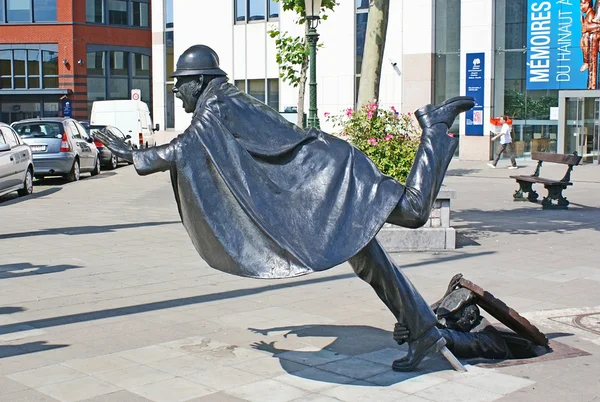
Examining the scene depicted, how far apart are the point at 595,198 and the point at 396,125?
795 cm

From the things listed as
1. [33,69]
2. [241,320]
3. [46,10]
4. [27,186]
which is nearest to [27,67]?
[33,69]

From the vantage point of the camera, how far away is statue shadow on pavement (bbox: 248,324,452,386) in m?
5.59

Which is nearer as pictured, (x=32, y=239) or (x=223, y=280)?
(x=223, y=280)

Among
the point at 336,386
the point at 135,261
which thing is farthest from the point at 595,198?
the point at 336,386

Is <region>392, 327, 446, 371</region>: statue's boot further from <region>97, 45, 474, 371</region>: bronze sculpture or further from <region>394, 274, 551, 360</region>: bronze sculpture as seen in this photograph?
<region>97, 45, 474, 371</region>: bronze sculpture

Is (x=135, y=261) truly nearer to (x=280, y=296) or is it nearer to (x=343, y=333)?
(x=280, y=296)

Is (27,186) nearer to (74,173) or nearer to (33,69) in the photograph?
(74,173)

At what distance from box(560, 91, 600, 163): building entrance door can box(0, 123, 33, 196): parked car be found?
1696 centimetres

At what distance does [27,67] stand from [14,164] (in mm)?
39449

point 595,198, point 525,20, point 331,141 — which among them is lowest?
point 595,198

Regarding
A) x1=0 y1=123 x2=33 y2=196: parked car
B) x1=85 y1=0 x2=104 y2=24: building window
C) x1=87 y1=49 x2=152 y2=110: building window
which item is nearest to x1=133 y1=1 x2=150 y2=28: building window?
x1=87 y1=49 x2=152 y2=110: building window

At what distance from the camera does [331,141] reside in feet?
16.8

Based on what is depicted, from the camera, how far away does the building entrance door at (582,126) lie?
27.9 m

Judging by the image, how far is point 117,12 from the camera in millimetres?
58750
